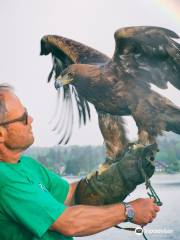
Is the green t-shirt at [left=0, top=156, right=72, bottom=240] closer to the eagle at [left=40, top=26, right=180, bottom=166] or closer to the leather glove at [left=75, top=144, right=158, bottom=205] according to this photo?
the leather glove at [left=75, top=144, right=158, bottom=205]

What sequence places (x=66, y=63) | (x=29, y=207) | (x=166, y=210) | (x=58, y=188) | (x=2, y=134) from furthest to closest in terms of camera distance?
(x=66, y=63), (x=166, y=210), (x=58, y=188), (x=2, y=134), (x=29, y=207)

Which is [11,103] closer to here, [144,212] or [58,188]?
[58,188]

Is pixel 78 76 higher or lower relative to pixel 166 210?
higher

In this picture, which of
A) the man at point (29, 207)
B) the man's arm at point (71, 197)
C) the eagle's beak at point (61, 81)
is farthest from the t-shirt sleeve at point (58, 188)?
the eagle's beak at point (61, 81)

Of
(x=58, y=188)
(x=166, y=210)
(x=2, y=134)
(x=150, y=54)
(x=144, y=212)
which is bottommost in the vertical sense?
(x=166, y=210)

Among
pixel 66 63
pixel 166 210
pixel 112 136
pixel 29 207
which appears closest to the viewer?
pixel 29 207

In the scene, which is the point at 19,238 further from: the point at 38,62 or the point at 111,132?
the point at 38,62

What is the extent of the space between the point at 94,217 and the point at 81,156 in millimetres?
595

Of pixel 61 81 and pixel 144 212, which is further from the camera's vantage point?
pixel 61 81

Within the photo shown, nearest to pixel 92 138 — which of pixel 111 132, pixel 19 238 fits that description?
pixel 111 132

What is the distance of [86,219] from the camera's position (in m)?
1.37

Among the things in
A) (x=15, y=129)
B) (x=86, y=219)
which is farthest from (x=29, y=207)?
(x=15, y=129)

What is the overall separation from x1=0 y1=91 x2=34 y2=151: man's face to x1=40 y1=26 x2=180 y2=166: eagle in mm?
457

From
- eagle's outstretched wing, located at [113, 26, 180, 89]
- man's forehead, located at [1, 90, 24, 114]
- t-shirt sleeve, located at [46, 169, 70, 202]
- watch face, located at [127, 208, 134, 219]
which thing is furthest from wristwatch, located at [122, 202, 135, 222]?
eagle's outstretched wing, located at [113, 26, 180, 89]
